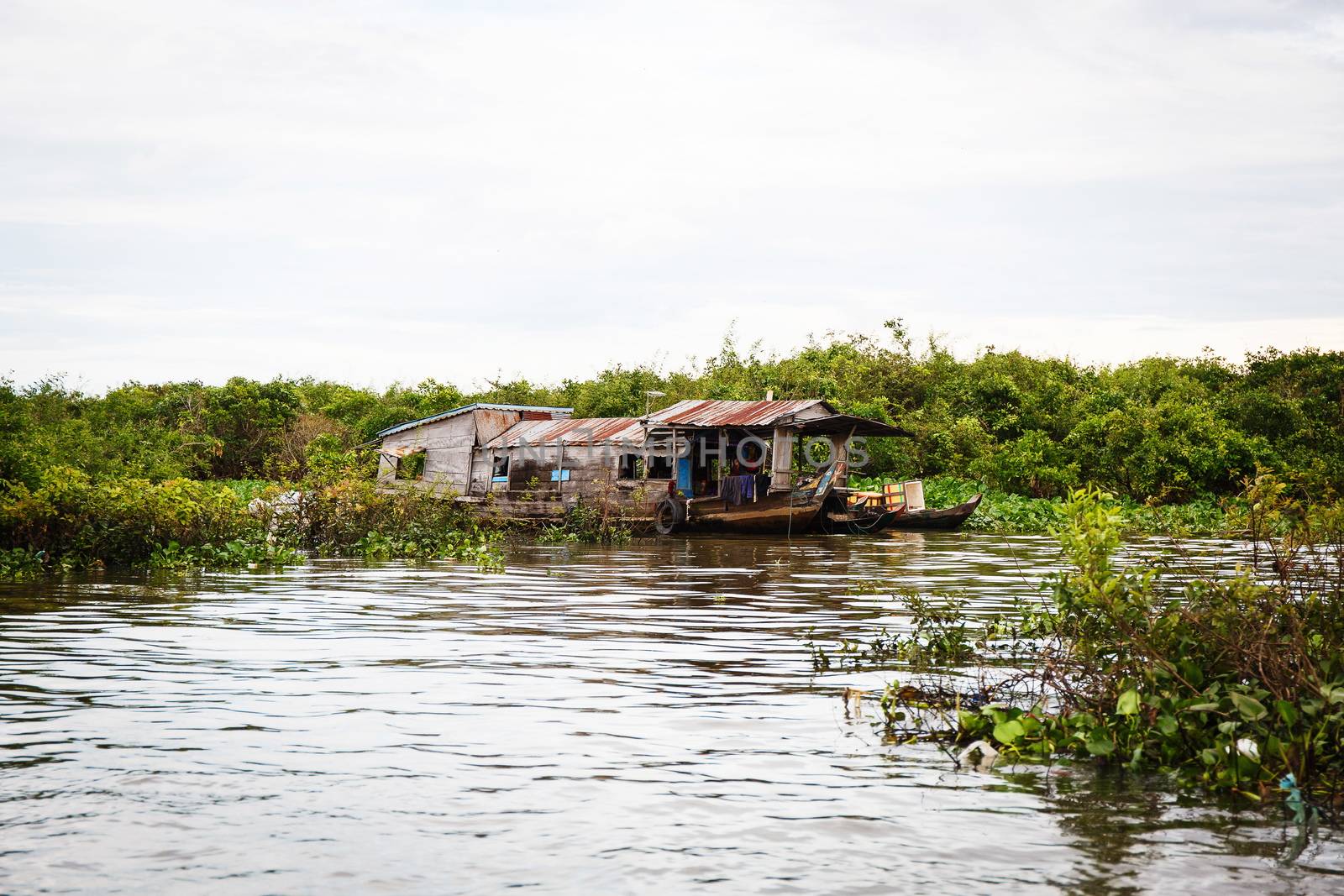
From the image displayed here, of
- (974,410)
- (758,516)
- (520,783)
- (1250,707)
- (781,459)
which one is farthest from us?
(974,410)

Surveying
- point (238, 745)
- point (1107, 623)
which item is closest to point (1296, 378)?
point (1107, 623)

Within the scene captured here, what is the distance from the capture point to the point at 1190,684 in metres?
5.25

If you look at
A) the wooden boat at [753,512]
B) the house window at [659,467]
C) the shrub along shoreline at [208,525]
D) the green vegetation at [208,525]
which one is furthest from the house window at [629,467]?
the shrub along shoreline at [208,525]

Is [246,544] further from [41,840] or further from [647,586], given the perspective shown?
[41,840]

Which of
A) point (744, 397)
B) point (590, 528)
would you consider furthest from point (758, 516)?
point (744, 397)

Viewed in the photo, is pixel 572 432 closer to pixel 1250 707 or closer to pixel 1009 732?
pixel 1009 732

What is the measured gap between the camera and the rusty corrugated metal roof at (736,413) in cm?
2442

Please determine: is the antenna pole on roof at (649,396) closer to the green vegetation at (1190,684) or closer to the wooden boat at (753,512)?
the wooden boat at (753,512)

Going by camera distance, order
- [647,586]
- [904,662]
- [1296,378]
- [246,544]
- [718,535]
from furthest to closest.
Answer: [1296,378]
[718,535]
[246,544]
[647,586]
[904,662]

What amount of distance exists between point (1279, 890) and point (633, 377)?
39751 mm

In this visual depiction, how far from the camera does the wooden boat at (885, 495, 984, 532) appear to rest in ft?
84.0

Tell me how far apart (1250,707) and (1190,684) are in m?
0.52

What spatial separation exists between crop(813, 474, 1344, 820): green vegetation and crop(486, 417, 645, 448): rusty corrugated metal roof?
64.5 feet

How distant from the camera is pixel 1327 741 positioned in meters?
4.82
